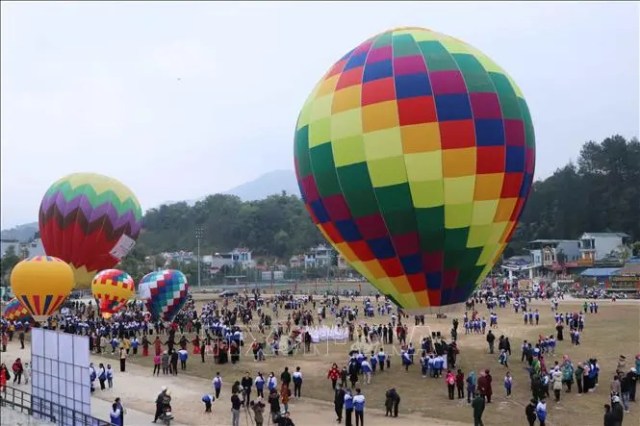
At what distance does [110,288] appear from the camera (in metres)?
36.5

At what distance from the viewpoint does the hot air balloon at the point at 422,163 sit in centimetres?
2077

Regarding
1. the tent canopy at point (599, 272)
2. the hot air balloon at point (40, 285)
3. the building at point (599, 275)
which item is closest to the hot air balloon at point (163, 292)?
the hot air balloon at point (40, 285)

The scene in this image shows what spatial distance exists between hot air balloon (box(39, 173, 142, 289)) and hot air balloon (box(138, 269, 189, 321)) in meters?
9.38

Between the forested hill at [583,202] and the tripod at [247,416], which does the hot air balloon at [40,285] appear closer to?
the tripod at [247,416]

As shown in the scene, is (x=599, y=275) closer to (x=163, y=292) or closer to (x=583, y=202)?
(x=583, y=202)

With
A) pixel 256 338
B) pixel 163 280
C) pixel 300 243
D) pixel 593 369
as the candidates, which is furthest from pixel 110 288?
pixel 300 243

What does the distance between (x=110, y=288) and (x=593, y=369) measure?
26.3 meters

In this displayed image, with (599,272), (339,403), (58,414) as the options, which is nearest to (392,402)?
(339,403)

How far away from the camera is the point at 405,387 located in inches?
791

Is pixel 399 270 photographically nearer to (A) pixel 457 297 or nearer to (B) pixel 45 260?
(A) pixel 457 297

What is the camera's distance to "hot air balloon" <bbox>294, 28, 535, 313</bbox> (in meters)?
20.8

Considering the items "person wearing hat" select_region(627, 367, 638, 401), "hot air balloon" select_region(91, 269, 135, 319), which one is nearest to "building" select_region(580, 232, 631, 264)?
"hot air balloon" select_region(91, 269, 135, 319)

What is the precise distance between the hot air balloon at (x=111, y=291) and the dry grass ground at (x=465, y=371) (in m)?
8.21

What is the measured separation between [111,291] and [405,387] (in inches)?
856
